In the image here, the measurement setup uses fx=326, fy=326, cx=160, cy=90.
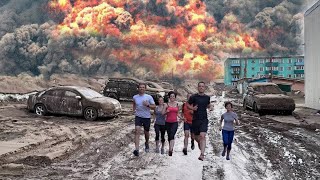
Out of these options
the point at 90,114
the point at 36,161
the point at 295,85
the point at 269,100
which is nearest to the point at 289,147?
the point at 36,161

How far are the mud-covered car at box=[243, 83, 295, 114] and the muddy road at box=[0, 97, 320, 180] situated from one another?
513 cm

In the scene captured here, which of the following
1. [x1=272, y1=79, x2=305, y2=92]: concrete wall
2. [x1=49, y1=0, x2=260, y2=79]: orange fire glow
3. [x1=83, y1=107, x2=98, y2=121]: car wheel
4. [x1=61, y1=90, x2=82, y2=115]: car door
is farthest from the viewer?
[x1=49, y1=0, x2=260, y2=79]: orange fire glow

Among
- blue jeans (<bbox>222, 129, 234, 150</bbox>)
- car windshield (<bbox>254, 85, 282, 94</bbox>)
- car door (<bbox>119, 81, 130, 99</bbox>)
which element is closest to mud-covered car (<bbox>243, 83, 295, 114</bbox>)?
car windshield (<bbox>254, 85, 282, 94</bbox>)

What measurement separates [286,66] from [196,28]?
2641 centimetres

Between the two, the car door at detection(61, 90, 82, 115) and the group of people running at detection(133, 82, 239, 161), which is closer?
the group of people running at detection(133, 82, 239, 161)

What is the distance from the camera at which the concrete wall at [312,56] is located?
21.0m

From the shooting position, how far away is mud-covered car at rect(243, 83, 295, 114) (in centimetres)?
1781

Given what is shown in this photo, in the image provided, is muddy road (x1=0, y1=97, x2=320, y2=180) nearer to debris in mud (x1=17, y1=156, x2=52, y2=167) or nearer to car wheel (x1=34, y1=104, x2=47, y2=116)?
debris in mud (x1=17, y1=156, x2=52, y2=167)

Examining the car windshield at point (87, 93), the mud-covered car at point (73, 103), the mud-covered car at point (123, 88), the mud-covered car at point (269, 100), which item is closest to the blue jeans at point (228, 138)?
the mud-covered car at point (73, 103)

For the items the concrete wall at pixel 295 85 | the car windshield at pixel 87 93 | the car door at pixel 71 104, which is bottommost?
the concrete wall at pixel 295 85

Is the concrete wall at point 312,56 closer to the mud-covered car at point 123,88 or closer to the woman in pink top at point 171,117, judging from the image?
the mud-covered car at point 123,88

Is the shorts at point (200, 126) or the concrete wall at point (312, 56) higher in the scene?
the concrete wall at point (312, 56)

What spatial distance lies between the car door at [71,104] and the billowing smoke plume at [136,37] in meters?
60.8

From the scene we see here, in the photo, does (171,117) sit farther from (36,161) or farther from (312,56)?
(312,56)
